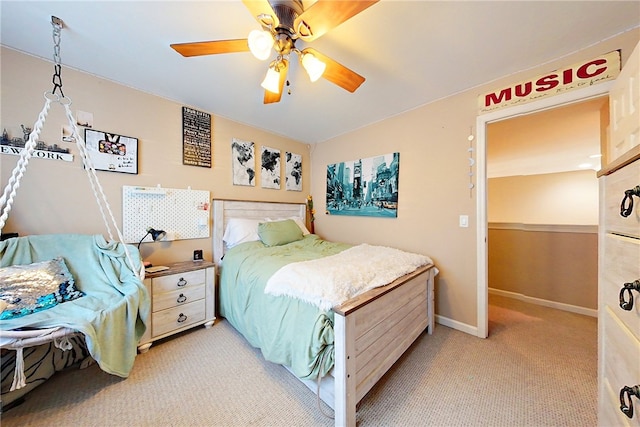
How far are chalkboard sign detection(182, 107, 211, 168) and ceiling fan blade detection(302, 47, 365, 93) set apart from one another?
5.61 feet

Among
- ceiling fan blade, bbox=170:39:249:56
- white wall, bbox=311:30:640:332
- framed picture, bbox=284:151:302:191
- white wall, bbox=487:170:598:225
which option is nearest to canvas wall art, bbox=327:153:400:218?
white wall, bbox=311:30:640:332

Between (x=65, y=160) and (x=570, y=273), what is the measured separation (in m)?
5.34

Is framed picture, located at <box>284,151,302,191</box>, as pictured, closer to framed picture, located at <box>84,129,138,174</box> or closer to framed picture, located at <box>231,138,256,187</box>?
framed picture, located at <box>231,138,256,187</box>

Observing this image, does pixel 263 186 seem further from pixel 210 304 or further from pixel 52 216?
pixel 52 216

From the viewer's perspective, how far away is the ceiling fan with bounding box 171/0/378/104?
1064 mm

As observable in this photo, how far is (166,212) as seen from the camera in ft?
7.54

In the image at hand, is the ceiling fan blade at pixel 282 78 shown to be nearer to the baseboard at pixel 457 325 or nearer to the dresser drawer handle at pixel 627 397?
the dresser drawer handle at pixel 627 397

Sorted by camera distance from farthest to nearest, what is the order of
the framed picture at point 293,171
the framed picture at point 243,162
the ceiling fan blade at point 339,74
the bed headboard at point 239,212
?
the framed picture at point 293,171
the framed picture at point 243,162
the bed headboard at point 239,212
the ceiling fan blade at point 339,74

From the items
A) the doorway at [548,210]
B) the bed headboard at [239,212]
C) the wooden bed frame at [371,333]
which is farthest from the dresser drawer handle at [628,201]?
the bed headboard at [239,212]

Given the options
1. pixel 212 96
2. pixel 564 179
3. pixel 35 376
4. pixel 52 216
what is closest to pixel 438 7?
pixel 212 96

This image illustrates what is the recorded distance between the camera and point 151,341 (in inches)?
73.3

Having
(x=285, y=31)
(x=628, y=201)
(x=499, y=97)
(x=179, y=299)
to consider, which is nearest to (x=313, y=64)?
(x=285, y=31)

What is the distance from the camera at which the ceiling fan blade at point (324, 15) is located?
1014mm

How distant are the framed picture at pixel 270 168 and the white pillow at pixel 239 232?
69 cm
